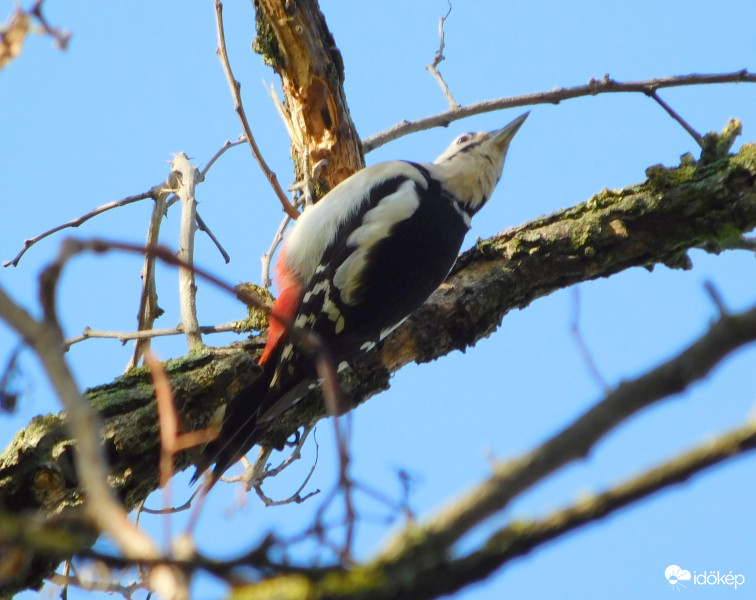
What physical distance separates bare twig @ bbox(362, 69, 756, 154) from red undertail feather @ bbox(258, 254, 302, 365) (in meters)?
0.72

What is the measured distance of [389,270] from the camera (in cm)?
325

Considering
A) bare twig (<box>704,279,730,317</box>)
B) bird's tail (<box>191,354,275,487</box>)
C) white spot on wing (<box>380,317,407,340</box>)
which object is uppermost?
white spot on wing (<box>380,317,407,340</box>)

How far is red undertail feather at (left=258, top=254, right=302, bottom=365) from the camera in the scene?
2947 mm

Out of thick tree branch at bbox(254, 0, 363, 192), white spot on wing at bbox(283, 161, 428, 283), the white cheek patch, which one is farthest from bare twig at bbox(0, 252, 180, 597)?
thick tree branch at bbox(254, 0, 363, 192)

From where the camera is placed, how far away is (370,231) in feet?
11.2

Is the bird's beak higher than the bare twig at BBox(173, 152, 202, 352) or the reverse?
higher

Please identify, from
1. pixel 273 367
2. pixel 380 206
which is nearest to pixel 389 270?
pixel 380 206

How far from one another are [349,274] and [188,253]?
60cm

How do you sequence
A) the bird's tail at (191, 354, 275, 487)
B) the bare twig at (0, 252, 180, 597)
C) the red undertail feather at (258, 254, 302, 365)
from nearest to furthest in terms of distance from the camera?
the bare twig at (0, 252, 180, 597), the bird's tail at (191, 354, 275, 487), the red undertail feather at (258, 254, 302, 365)

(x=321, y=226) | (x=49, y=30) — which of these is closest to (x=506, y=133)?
(x=321, y=226)

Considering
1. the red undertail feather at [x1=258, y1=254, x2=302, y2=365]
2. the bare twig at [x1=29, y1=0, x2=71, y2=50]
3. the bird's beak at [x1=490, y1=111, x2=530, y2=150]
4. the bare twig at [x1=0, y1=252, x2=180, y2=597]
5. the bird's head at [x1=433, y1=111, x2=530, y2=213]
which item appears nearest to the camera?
the bare twig at [x1=0, y1=252, x2=180, y2=597]

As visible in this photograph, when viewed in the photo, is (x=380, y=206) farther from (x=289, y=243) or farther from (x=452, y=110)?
(x=452, y=110)

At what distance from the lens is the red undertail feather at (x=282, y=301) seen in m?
2.95

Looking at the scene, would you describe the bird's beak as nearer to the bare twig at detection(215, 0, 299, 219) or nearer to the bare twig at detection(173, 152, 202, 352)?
the bare twig at detection(215, 0, 299, 219)
